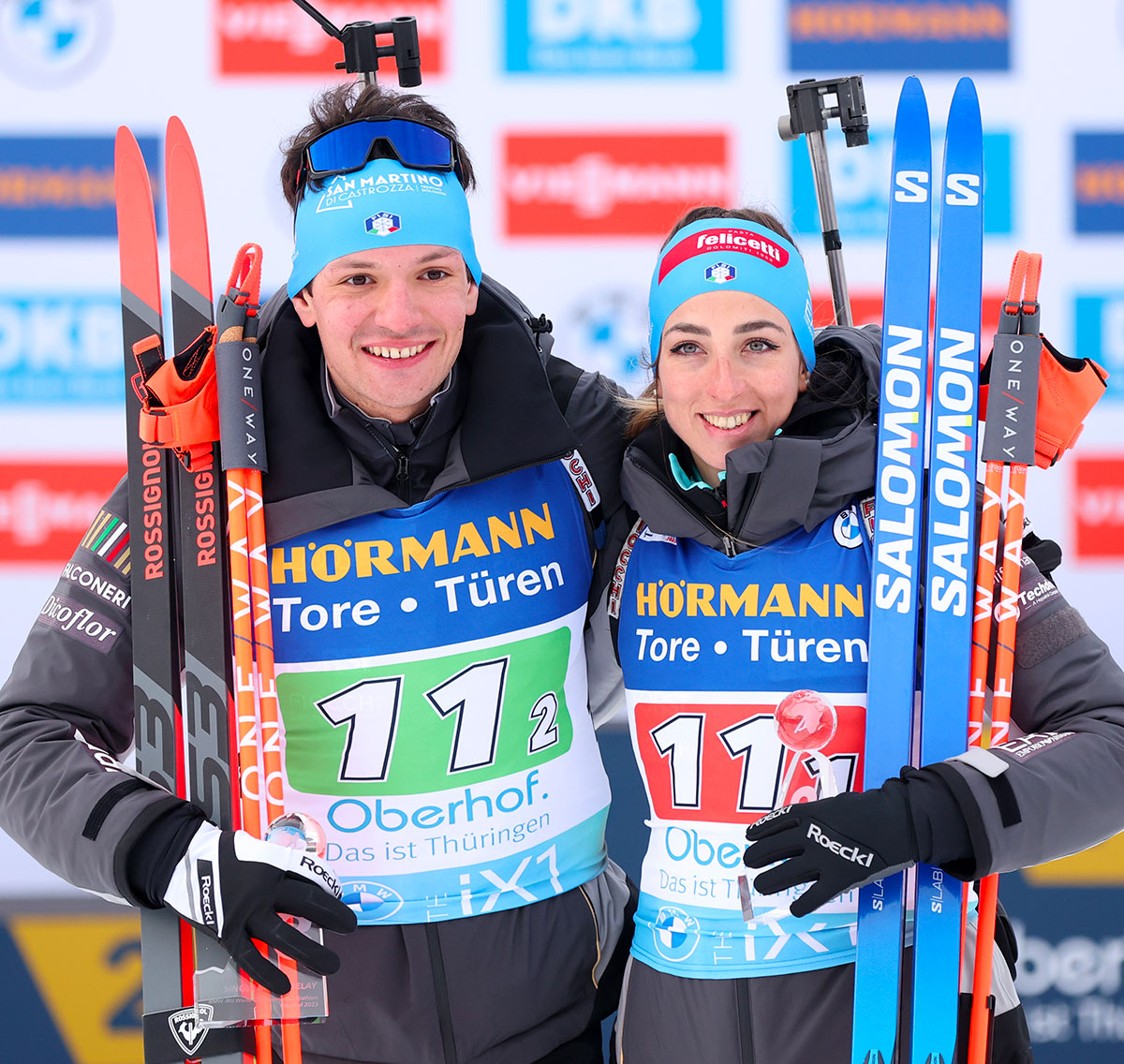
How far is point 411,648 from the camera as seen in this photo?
64.4 inches

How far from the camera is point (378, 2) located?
3184 mm

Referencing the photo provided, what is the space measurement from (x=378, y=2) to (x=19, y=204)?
3.68 feet

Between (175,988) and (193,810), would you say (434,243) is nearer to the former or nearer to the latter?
(193,810)

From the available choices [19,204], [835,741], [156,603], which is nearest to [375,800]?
[156,603]

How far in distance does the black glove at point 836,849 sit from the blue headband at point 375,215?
939mm

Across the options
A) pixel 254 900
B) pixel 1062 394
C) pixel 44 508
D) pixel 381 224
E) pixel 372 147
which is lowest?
pixel 254 900

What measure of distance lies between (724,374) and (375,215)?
0.54 m

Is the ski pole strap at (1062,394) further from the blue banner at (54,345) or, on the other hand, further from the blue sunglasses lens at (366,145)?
the blue banner at (54,345)

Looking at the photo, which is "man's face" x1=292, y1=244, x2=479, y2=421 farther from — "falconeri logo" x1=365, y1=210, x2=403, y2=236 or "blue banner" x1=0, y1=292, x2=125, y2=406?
"blue banner" x1=0, y1=292, x2=125, y2=406

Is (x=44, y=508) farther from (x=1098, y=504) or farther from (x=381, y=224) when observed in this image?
(x=1098, y=504)

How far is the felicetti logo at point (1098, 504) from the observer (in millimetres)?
3242

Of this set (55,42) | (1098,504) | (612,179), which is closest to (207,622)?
(612,179)

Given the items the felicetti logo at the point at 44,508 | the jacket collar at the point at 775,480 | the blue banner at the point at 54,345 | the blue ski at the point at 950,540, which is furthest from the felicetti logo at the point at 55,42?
the blue ski at the point at 950,540

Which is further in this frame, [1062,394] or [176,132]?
[176,132]
